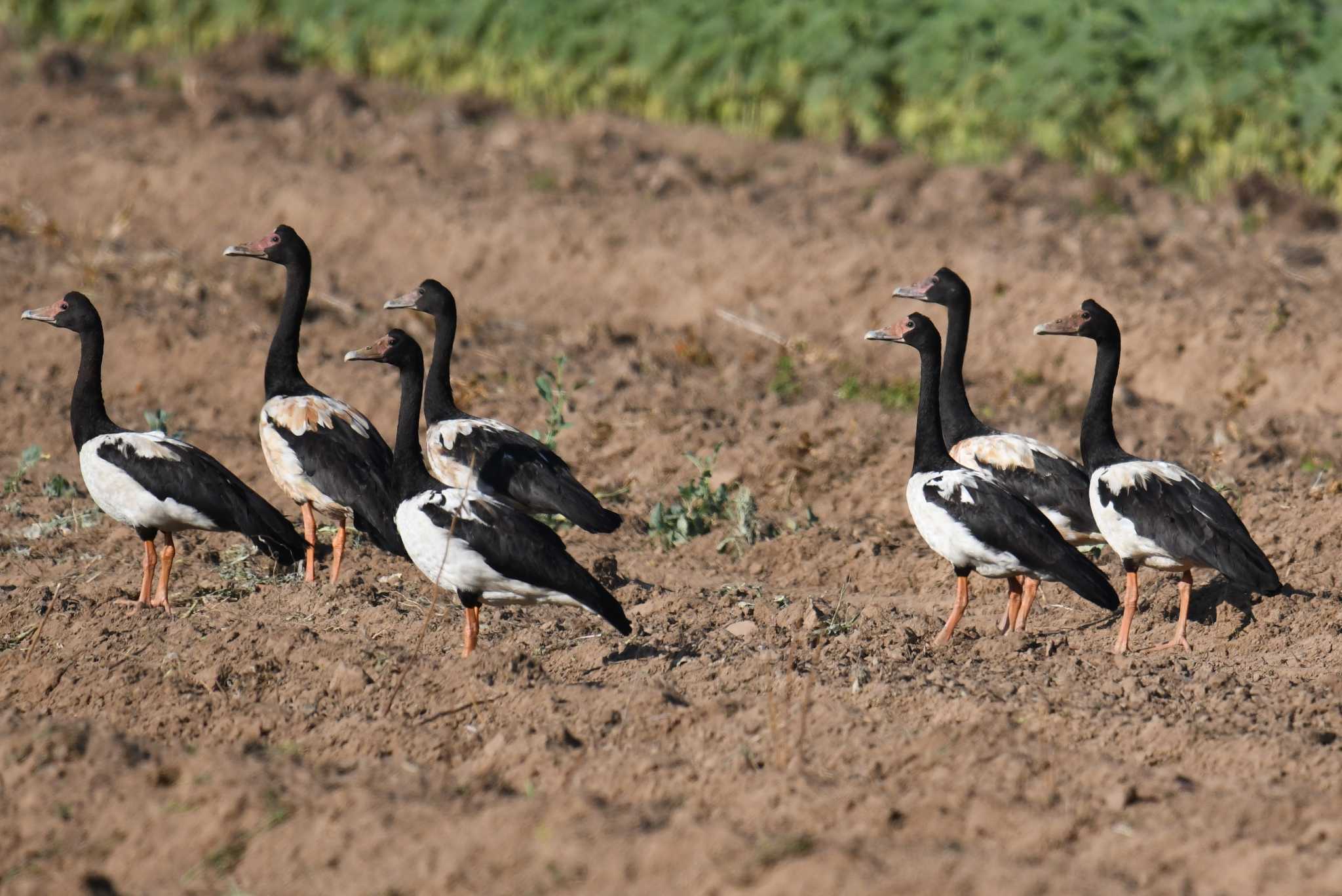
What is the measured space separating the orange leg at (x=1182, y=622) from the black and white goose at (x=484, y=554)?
3.07 metres

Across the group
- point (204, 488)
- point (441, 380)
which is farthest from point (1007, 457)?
point (204, 488)

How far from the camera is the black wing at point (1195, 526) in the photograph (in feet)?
29.7

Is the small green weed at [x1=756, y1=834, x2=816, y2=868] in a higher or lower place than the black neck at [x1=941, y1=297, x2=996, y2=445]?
lower

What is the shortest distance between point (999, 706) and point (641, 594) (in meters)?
2.81

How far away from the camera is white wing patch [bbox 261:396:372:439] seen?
10461 mm

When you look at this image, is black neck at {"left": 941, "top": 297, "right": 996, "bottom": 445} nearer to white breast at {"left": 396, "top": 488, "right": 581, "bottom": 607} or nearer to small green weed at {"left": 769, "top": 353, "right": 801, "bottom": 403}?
small green weed at {"left": 769, "top": 353, "right": 801, "bottom": 403}

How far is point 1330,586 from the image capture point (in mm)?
9867

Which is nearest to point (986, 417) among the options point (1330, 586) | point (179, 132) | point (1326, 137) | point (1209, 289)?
point (1209, 289)

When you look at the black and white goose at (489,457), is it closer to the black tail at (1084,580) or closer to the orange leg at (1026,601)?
the orange leg at (1026,601)

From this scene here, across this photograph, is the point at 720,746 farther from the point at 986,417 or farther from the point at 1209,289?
the point at 1209,289

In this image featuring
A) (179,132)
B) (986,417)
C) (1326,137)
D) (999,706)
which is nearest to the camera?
(999,706)

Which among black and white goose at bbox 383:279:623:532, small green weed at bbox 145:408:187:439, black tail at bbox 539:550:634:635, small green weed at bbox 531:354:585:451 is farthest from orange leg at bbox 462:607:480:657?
small green weed at bbox 145:408:187:439

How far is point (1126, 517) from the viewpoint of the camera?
9.41m

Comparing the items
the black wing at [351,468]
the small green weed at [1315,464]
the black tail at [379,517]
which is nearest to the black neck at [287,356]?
the black wing at [351,468]
